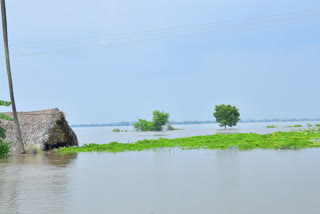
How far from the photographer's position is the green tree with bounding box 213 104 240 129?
47.3 m

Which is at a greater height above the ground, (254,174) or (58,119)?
(58,119)

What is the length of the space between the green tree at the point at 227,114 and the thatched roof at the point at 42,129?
30.3 meters

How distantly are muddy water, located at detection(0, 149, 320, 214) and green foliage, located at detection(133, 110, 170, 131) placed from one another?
128 ft

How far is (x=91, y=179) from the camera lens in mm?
8703

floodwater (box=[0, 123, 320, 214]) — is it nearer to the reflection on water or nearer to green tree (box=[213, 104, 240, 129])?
the reflection on water

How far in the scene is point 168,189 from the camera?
23.4 feet

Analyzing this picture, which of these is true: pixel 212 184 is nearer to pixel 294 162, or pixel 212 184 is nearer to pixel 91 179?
pixel 91 179

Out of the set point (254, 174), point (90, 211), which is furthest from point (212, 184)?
point (90, 211)

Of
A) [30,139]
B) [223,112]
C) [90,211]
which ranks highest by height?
[223,112]

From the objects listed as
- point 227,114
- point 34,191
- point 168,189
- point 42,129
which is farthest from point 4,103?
point 227,114

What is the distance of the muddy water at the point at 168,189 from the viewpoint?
18.9ft

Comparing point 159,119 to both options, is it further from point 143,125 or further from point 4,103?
point 4,103

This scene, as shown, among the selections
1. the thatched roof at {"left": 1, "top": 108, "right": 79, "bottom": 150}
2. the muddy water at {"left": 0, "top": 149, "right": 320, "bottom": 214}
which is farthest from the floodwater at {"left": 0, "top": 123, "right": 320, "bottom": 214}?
the thatched roof at {"left": 1, "top": 108, "right": 79, "bottom": 150}

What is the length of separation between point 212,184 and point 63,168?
5.41 metres
